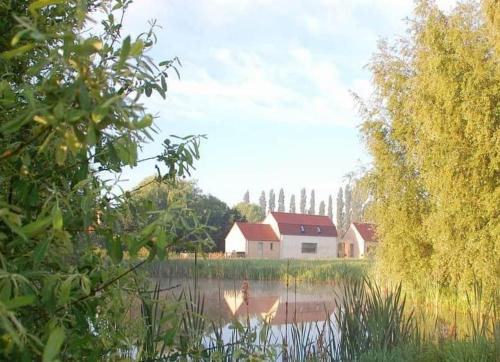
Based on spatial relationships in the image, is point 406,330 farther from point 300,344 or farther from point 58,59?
point 58,59

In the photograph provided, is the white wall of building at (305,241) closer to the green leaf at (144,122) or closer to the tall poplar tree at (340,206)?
the green leaf at (144,122)

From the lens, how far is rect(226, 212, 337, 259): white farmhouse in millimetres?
40034

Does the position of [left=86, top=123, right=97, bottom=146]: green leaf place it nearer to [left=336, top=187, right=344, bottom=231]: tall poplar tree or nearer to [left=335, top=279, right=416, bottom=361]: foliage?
[left=335, top=279, right=416, bottom=361]: foliage

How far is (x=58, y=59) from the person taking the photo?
3.11ft

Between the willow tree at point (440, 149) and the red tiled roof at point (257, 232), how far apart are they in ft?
85.1

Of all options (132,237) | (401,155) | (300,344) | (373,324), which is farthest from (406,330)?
(401,155)

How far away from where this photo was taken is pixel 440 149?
11.5 meters

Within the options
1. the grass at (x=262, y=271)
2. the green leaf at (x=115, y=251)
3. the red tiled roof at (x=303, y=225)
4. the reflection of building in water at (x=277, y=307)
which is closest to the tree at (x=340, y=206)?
the red tiled roof at (x=303, y=225)

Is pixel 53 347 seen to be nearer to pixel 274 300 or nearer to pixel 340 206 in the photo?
pixel 274 300

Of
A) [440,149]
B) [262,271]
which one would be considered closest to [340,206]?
[262,271]

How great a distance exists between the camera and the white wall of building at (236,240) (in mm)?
39906

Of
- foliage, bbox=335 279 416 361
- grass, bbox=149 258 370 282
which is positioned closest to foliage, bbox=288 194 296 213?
grass, bbox=149 258 370 282

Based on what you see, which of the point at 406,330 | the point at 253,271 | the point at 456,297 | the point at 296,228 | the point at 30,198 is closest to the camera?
the point at 30,198

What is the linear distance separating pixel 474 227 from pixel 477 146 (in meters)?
1.73
